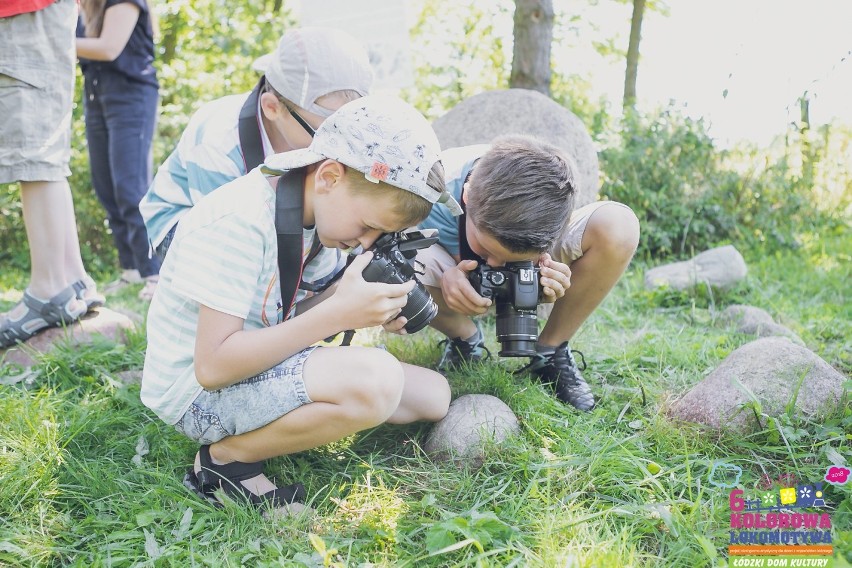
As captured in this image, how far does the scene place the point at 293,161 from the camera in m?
2.05

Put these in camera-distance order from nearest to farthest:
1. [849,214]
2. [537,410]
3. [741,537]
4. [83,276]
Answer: [741,537]
[537,410]
[83,276]
[849,214]

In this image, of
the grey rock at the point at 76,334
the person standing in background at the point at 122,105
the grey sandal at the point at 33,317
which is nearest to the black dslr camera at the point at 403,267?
the grey rock at the point at 76,334

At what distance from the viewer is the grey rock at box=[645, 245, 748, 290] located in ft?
14.1

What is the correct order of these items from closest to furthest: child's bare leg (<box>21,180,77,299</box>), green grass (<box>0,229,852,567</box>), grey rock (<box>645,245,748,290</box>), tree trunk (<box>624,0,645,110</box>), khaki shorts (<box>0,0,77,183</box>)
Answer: green grass (<box>0,229,852,567</box>) → khaki shorts (<box>0,0,77,183</box>) → child's bare leg (<box>21,180,77,299</box>) → grey rock (<box>645,245,748,290</box>) → tree trunk (<box>624,0,645,110</box>)

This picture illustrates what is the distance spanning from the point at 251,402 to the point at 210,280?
0.39 m

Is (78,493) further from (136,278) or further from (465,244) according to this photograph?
(136,278)

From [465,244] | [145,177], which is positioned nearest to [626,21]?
[145,177]

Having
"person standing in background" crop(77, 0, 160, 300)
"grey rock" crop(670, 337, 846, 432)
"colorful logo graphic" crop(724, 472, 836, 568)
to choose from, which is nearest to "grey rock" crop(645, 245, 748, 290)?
"grey rock" crop(670, 337, 846, 432)

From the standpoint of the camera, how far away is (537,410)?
265 cm

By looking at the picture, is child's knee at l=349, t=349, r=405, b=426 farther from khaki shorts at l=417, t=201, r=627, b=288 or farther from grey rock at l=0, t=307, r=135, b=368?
grey rock at l=0, t=307, r=135, b=368

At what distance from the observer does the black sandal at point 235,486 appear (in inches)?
87.0

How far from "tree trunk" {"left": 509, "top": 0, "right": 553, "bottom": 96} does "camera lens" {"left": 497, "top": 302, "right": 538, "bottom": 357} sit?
3510mm

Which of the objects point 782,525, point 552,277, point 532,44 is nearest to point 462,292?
point 552,277

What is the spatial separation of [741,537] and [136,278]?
4244 millimetres
